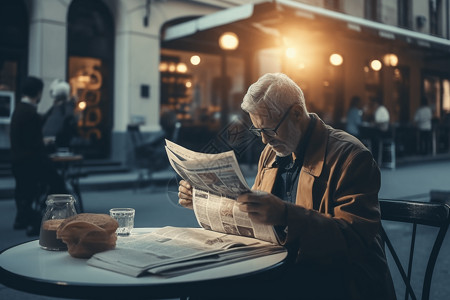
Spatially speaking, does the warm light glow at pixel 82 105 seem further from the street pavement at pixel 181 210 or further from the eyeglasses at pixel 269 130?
the eyeglasses at pixel 269 130

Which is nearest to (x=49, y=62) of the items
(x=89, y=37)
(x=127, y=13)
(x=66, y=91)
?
(x=89, y=37)

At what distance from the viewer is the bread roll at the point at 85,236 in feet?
5.96

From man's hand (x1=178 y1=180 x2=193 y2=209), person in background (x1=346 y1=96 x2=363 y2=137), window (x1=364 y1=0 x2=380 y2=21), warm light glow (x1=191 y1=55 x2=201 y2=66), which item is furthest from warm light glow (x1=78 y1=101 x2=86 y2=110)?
window (x1=364 y1=0 x2=380 y2=21)

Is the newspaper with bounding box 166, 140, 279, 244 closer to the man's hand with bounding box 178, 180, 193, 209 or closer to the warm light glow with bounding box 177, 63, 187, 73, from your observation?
the man's hand with bounding box 178, 180, 193, 209

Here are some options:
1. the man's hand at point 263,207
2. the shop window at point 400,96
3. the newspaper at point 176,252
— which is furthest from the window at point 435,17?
the man's hand at point 263,207

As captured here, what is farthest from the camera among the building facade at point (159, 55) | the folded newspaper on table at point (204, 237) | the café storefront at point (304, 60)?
the café storefront at point (304, 60)

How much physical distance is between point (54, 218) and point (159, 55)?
40.6 feet

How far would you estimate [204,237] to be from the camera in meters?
2.05

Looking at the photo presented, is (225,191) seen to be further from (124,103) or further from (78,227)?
(124,103)

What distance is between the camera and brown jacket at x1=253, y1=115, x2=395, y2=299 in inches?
72.8

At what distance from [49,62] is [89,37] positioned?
1.50 m

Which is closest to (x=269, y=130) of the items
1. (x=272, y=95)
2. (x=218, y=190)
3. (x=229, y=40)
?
(x=272, y=95)

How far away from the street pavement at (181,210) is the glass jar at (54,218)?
2.21 ft

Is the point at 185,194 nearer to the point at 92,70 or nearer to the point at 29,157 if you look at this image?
the point at 29,157
